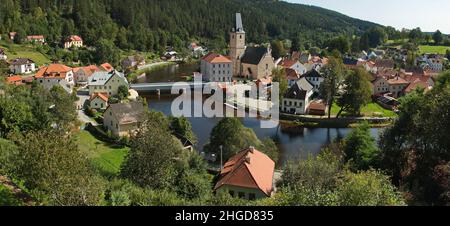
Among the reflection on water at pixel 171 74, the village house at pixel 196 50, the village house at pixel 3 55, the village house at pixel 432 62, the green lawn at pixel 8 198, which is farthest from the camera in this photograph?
the village house at pixel 196 50

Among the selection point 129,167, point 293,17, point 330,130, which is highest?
point 293,17

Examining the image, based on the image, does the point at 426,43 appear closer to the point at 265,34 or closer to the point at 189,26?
the point at 265,34

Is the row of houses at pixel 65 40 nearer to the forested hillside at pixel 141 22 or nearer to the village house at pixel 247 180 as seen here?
the forested hillside at pixel 141 22

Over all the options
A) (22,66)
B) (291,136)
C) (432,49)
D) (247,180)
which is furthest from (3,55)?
(432,49)

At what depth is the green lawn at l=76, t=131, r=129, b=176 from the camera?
1734 centimetres

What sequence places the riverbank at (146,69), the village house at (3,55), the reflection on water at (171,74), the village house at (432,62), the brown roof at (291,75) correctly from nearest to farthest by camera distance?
the brown roof at (291,75)
the village house at (3,55)
the reflection on water at (171,74)
the riverbank at (146,69)
the village house at (432,62)

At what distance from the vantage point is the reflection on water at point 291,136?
2092 centimetres

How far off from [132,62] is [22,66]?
561 inches

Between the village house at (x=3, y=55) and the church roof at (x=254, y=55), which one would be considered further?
the church roof at (x=254, y=55)

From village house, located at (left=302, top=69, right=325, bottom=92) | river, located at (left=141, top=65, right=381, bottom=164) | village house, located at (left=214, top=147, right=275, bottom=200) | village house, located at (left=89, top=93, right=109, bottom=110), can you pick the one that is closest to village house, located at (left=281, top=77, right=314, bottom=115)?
river, located at (left=141, top=65, right=381, bottom=164)

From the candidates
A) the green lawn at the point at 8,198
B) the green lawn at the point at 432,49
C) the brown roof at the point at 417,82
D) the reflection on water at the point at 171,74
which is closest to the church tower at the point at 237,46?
the reflection on water at the point at 171,74

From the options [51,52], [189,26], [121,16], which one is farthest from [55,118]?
[189,26]

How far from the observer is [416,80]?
35188 mm

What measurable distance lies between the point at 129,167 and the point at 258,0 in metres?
135
